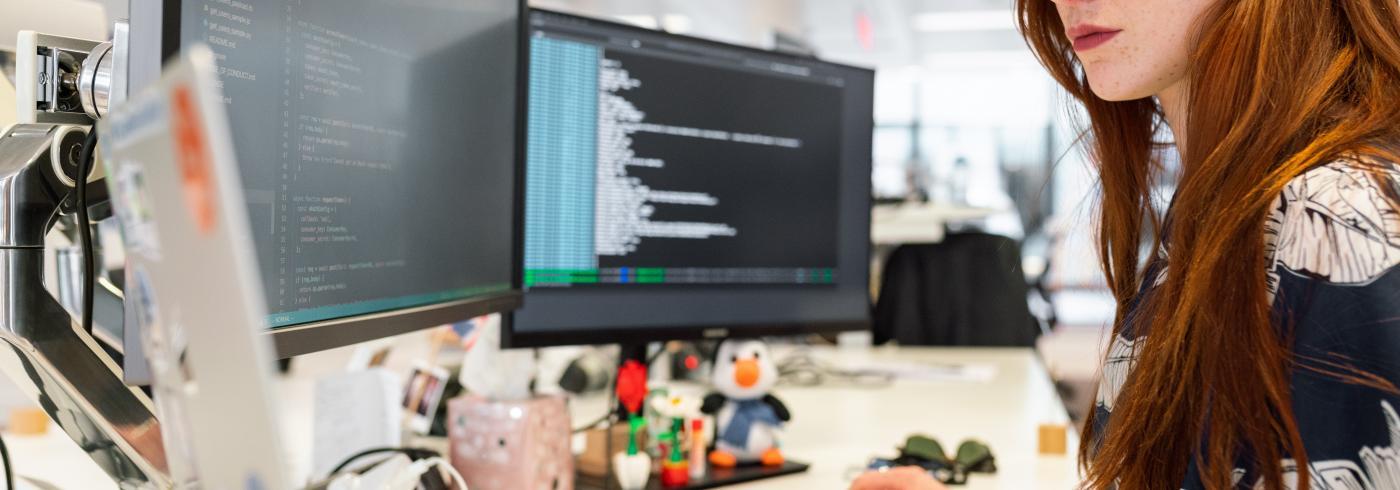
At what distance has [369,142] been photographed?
0.75m

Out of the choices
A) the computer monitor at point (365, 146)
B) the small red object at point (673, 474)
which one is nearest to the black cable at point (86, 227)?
the computer monitor at point (365, 146)

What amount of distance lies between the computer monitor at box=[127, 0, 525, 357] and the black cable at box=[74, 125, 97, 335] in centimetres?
13

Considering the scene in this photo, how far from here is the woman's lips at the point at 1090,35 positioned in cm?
77

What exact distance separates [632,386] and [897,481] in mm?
333

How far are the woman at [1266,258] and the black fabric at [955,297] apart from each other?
61.2 inches

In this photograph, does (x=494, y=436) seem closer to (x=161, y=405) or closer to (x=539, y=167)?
(x=539, y=167)

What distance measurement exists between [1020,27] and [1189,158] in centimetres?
38

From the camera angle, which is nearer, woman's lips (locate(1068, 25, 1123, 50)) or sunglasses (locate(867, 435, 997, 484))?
woman's lips (locate(1068, 25, 1123, 50))

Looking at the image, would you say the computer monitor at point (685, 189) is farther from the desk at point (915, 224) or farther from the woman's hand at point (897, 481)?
the desk at point (915, 224)

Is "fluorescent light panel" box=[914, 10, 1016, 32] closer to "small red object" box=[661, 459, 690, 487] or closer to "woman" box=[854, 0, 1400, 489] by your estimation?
"small red object" box=[661, 459, 690, 487]

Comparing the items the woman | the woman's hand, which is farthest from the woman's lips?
the woman's hand

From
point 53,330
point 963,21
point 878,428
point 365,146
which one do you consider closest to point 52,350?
point 53,330

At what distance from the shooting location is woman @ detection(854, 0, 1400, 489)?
542mm

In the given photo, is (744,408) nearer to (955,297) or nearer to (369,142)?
(369,142)
